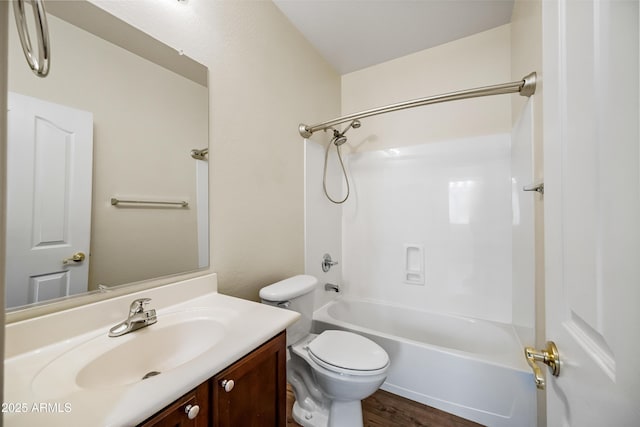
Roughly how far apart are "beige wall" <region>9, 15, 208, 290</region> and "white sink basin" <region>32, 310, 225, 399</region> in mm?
219

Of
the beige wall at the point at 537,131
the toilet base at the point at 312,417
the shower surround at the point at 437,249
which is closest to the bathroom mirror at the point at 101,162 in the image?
the shower surround at the point at 437,249

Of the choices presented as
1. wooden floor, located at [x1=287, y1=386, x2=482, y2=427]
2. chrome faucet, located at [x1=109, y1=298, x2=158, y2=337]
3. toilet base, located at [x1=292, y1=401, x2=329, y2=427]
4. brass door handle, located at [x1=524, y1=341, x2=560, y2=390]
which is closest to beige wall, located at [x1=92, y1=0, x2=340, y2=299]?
chrome faucet, located at [x1=109, y1=298, x2=158, y2=337]

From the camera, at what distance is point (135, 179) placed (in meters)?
0.89

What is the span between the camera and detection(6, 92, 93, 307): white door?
0.63 m

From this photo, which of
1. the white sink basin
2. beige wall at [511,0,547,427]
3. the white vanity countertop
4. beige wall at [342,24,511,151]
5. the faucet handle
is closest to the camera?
the white vanity countertop

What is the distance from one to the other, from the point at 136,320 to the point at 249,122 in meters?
1.08

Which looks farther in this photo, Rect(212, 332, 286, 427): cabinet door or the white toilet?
the white toilet

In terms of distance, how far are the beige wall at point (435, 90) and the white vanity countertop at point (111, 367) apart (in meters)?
1.90

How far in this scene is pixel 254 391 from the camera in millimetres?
719

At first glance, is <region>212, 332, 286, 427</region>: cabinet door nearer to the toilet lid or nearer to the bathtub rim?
the toilet lid

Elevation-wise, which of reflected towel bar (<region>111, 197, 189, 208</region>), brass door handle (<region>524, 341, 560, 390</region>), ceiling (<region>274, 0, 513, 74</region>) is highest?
ceiling (<region>274, 0, 513, 74</region>)

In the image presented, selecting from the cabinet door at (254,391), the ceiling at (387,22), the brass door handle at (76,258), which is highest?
the ceiling at (387,22)

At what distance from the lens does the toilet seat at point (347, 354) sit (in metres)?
1.12

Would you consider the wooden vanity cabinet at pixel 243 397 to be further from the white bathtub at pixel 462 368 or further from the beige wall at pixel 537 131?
the beige wall at pixel 537 131
